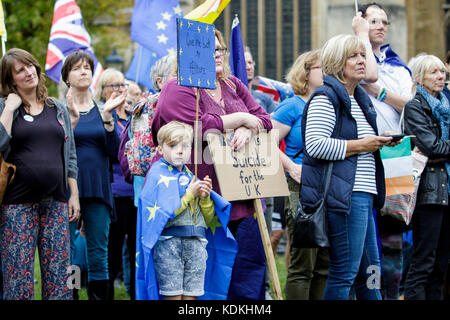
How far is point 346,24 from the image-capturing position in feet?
59.9

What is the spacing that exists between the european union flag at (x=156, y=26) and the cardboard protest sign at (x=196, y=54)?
12.4 ft

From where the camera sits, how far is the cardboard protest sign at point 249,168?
4633 mm

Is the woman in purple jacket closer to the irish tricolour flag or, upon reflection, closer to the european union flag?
the irish tricolour flag

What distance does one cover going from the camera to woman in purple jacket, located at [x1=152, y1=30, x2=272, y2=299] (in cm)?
471

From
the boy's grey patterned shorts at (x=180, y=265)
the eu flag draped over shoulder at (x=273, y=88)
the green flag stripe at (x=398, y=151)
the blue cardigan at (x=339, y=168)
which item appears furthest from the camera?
the eu flag draped over shoulder at (x=273, y=88)

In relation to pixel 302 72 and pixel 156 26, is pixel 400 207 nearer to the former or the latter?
pixel 302 72

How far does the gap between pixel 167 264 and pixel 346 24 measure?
1469 centimetres

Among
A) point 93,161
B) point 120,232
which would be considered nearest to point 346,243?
point 93,161

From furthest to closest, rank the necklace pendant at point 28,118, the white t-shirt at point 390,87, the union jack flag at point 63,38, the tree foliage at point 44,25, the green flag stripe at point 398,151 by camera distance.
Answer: the tree foliage at point 44,25 < the union jack flag at point 63,38 < the white t-shirt at point 390,87 < the green flag stripe at point 398,151 < the necklace pendant at point 28,118

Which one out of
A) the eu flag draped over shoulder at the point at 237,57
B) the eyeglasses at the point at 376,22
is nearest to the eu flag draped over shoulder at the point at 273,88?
Answer: the eu flag draped over shoulder at the point at 237,57

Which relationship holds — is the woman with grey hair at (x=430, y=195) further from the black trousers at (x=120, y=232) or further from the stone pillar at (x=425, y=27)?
the stone pillar at (x=425, y=27)

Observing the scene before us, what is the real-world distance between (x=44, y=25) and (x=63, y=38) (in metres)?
8.90

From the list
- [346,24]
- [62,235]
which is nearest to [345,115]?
[62,235]
